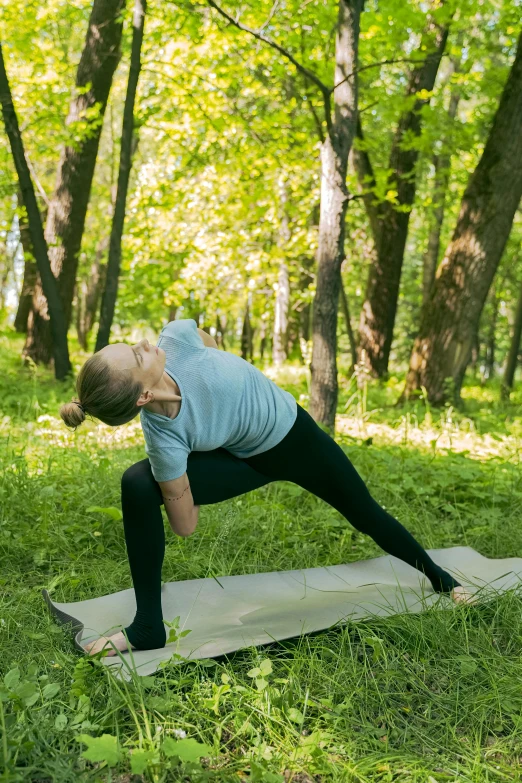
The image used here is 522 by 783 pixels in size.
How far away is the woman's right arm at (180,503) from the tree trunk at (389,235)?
8.34 meters

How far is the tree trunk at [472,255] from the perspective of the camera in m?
7.79

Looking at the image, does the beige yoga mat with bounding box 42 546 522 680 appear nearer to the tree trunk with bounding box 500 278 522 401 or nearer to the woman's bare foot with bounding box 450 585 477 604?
Answer: the woman's bare foot with bounding box 450 585 477 604

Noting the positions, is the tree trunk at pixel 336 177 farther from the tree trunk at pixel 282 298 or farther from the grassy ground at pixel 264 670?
the tree trunk at pixel 282 298

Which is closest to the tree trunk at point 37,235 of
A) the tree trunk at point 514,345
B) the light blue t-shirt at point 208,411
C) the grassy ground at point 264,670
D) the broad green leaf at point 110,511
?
the grassy ground at point 264,670

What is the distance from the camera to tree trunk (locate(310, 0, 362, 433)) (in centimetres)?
565

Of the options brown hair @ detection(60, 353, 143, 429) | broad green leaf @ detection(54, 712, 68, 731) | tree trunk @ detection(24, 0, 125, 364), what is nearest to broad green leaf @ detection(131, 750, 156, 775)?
broad green leaf @ detection(54, 712, 68, 731)

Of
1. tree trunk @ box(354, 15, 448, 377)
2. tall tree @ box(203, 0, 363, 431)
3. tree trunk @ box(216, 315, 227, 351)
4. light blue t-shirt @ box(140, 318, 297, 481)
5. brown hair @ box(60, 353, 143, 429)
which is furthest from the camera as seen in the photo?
tree trunk @ box(216, 315, 227, 351)

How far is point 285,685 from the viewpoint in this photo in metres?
2.47

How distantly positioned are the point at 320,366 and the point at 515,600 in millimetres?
3097

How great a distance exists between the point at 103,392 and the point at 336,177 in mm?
3843

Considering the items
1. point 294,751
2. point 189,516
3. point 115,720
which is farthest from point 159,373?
point 294,751

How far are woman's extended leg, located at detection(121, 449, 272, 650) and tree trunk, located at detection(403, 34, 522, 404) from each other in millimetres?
5852

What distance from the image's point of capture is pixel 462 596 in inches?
128

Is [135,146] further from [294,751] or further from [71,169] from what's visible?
[294,751]
